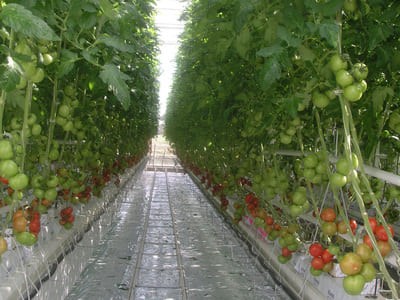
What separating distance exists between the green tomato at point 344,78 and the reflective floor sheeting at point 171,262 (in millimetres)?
1894

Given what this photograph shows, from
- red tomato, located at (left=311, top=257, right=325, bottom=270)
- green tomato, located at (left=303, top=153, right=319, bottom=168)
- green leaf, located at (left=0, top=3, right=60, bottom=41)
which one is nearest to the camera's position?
green leaf, located at (left=0, top=3, right=60, bottom=41)

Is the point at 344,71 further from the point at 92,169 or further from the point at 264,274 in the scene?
the point at 92,169

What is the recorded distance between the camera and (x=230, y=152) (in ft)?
→ 15.1

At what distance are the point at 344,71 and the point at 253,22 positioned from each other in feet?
1.93

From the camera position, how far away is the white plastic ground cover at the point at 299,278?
204 cm

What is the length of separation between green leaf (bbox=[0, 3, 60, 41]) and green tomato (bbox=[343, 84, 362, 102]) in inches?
28.4

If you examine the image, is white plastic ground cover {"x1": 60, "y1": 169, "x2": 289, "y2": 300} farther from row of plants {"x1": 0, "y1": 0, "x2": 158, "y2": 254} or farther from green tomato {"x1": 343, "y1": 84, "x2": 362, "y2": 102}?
green tomato {"x1": 343, "y1": 84, "x2": 362, "y2": 102}

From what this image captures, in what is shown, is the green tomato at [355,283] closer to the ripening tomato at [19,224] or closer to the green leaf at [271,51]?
the green leaf at [271,51]

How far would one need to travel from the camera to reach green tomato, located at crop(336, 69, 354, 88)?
122cm

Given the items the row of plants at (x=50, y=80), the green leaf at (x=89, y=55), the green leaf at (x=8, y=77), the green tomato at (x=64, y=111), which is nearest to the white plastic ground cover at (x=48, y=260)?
the row of plants at (x=50, y=80)

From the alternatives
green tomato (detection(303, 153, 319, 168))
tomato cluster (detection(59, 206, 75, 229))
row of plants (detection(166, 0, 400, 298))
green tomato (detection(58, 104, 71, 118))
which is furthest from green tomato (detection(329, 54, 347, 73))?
tomato cluster (detection(59, 206, 75, 229))

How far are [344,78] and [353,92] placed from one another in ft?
0.14

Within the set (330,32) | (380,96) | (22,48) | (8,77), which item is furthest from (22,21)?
(380,96)

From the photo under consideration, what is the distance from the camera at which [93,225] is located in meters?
4.14
